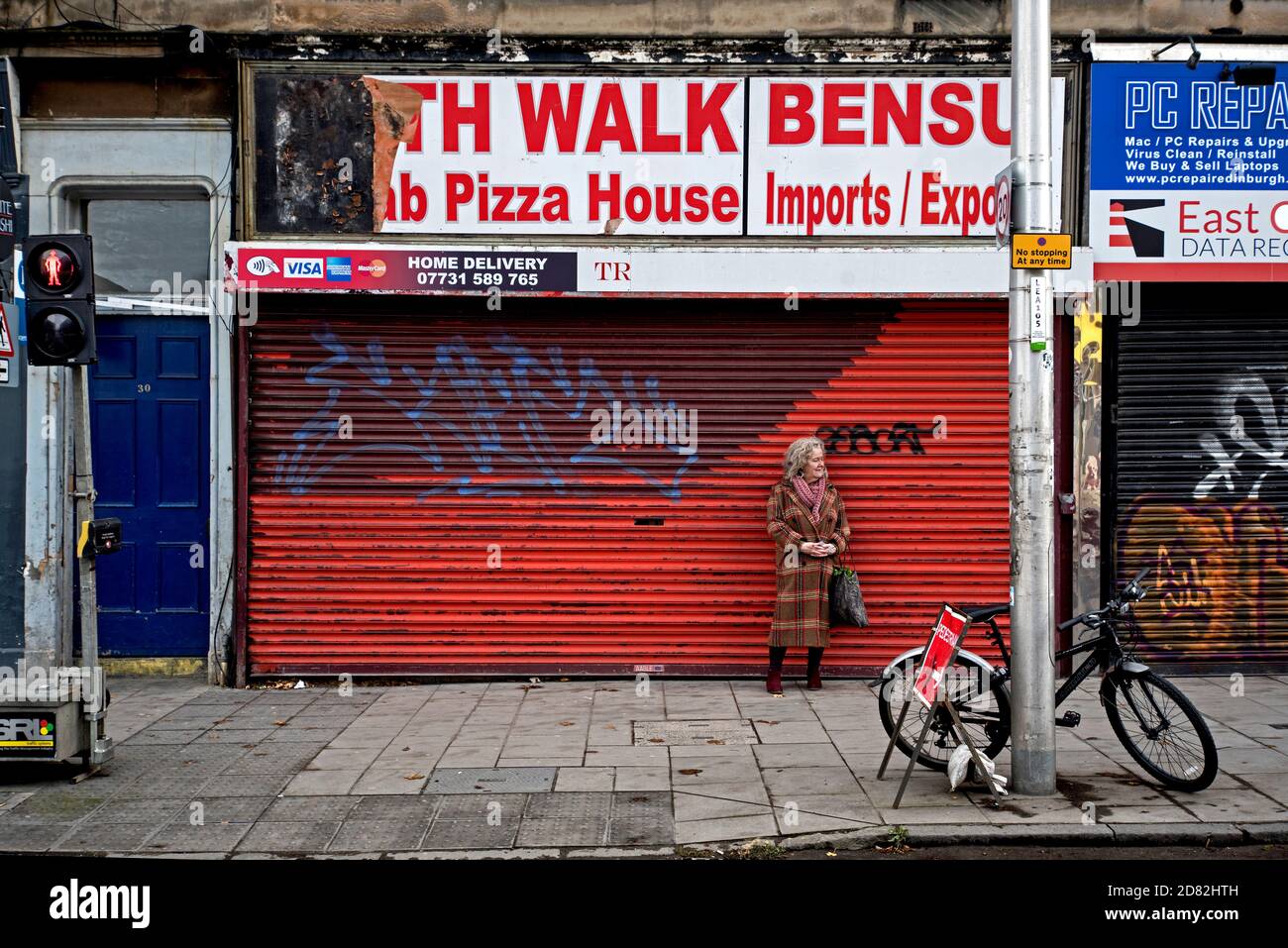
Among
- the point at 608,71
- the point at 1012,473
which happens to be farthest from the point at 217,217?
the point at 1012,473

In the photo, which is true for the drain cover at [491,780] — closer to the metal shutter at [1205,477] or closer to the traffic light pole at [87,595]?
the traffic light pole at [87,595]

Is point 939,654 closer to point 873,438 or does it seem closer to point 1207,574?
point 873,438

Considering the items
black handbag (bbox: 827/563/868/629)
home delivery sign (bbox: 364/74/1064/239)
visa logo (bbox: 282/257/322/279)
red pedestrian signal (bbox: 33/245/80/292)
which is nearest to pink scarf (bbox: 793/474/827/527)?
black handbag (bbox: 827/563/868/629)

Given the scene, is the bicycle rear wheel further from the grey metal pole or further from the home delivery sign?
the home delivery sign

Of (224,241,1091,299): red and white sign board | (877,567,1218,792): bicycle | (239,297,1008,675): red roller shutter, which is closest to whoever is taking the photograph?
(877,567,1218,792): bicycle

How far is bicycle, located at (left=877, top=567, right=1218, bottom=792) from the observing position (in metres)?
6.69

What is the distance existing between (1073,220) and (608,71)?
13.9 ft

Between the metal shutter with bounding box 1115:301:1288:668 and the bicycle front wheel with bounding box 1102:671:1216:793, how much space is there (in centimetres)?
356

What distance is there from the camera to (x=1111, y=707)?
6984 mm

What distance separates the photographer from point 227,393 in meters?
10.1

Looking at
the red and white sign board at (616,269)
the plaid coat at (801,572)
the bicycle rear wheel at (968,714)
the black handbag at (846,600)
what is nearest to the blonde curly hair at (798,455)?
the plaid coat at (801,572)

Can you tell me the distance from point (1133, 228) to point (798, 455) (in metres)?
3.60

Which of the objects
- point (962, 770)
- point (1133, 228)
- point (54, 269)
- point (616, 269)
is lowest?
point (962, 770)

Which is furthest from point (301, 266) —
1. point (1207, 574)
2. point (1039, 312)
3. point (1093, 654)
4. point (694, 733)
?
point (1207, 574)
